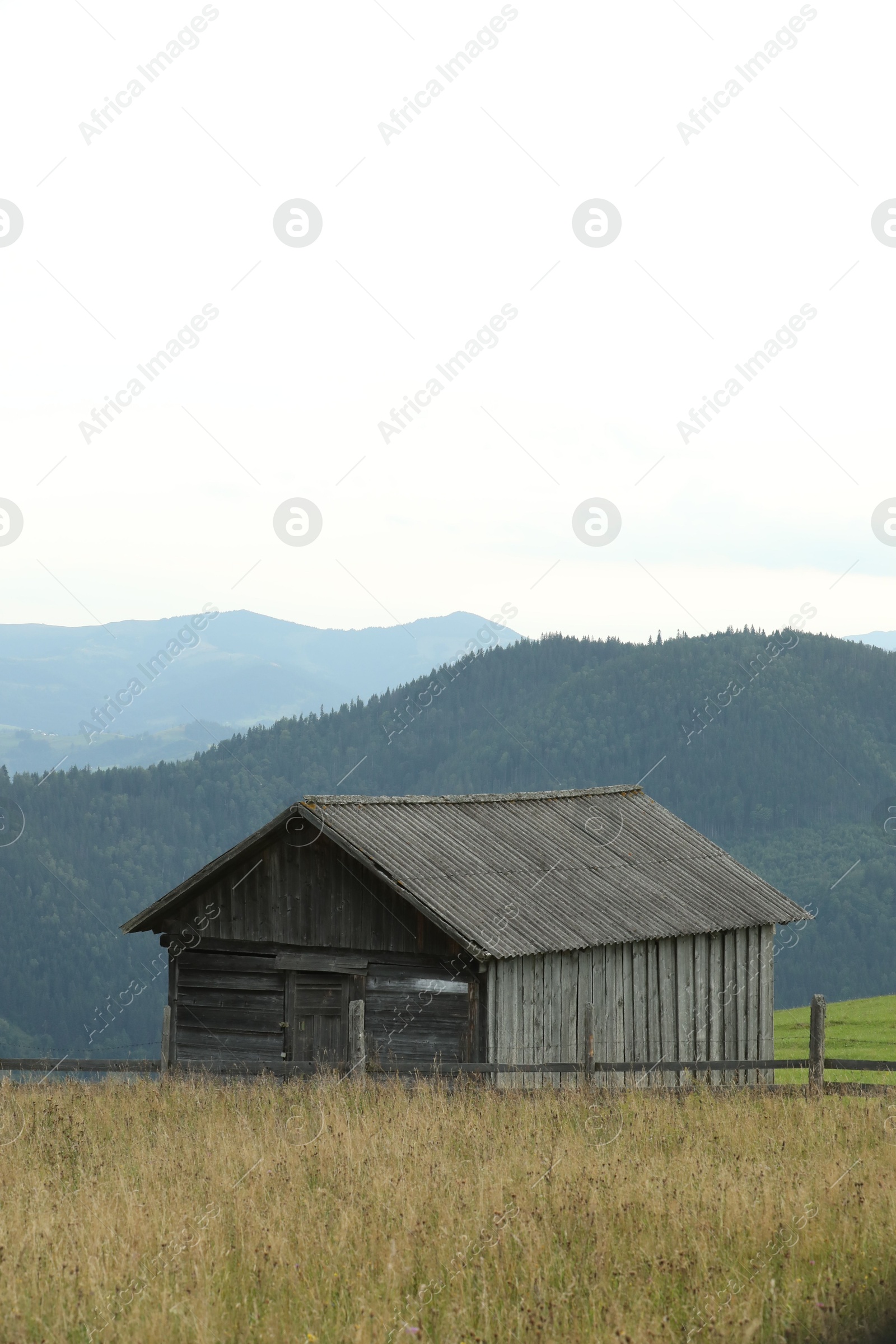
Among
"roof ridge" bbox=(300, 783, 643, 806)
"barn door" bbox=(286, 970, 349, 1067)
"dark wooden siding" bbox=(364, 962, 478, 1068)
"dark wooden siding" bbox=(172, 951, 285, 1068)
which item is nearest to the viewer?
"dark wooden siding" bbox=(364, 962, 478, 1068)

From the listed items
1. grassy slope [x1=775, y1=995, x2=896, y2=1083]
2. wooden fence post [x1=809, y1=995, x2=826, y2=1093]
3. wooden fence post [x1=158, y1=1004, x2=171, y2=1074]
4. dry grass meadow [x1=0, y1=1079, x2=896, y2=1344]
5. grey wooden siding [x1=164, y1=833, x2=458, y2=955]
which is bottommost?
grassy slope [x1=775, y1=995, x2=896, y2=1083]

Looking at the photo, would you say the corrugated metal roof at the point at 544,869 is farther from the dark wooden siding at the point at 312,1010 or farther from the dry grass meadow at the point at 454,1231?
the dry grass meadow at the point at 454,1231

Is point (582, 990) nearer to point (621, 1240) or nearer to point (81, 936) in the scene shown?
point (621, 1240)

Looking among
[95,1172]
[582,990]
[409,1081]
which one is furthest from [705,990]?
[95,1172]

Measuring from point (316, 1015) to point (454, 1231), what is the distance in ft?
45.9

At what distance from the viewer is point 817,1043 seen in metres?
16.1

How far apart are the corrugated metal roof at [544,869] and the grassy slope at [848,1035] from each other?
4.26m

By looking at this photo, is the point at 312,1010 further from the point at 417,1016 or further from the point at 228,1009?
the point at 417,1016

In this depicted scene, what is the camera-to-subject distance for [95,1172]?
9.80 metres

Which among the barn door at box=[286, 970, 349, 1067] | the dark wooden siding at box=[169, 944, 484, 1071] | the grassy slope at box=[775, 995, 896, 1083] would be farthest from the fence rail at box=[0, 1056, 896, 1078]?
the grassy slope at box=[775, 995, 896, 1083]

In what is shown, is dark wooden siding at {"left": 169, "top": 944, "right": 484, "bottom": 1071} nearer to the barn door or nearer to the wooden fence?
the barn door

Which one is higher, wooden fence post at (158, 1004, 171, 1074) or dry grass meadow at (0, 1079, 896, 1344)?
dry grass meadow at (0, 1079, 896, 1344)

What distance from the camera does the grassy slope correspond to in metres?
26.9

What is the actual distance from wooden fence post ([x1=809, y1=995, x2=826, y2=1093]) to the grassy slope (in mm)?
5789
